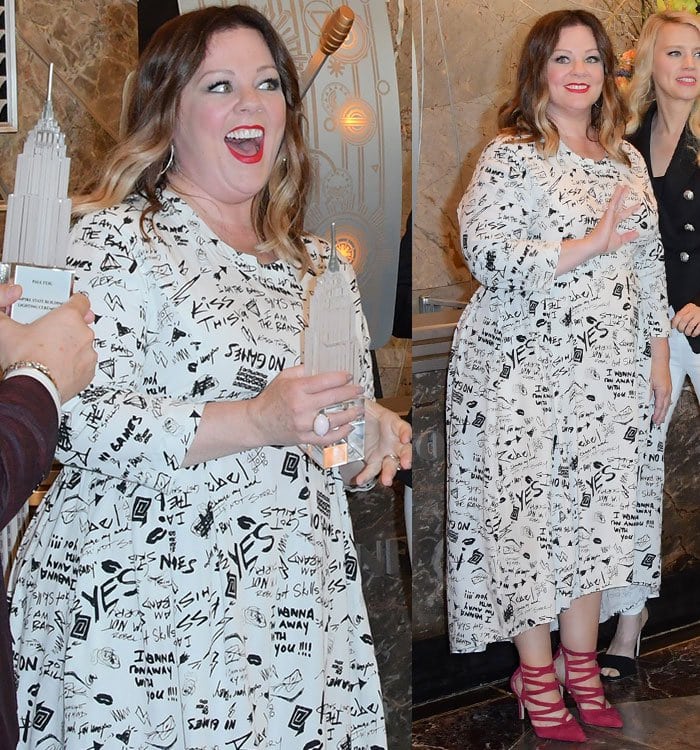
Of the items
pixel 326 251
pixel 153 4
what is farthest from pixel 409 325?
pixel 153 4

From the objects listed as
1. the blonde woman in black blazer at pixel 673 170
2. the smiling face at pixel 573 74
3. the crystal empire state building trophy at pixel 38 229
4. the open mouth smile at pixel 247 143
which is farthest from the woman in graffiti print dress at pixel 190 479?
the blonde woman in black blazer at pixel 673 170

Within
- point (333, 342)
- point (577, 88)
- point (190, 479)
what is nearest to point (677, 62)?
point (577, 88)

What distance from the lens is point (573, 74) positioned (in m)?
2.03

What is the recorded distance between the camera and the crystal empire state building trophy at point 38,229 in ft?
3.42

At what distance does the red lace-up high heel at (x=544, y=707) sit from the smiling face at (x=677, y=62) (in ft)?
4.07

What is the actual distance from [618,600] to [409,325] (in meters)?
1.09

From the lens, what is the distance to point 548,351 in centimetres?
206

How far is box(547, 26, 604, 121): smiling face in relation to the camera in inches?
79.3

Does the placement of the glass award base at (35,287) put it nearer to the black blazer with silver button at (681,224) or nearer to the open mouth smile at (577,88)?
the open mouth smile at (577,88)

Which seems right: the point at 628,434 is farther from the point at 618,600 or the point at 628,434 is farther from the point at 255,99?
the point at 255,99

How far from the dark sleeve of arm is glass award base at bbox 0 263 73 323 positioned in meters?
0.08

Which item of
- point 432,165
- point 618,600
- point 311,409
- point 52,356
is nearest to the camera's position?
point 52,356

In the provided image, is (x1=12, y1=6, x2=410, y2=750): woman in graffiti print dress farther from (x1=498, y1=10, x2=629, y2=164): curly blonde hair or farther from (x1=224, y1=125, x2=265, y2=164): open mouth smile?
(x1=498, y1=10, x2=629, y2=164): curly blonde hair

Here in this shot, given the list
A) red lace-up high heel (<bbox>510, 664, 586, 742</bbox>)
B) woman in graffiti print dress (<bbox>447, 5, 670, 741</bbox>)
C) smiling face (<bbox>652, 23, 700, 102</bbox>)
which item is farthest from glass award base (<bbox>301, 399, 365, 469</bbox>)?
smiling face (<bbox>652, 23, 700, 102</bbox>)
